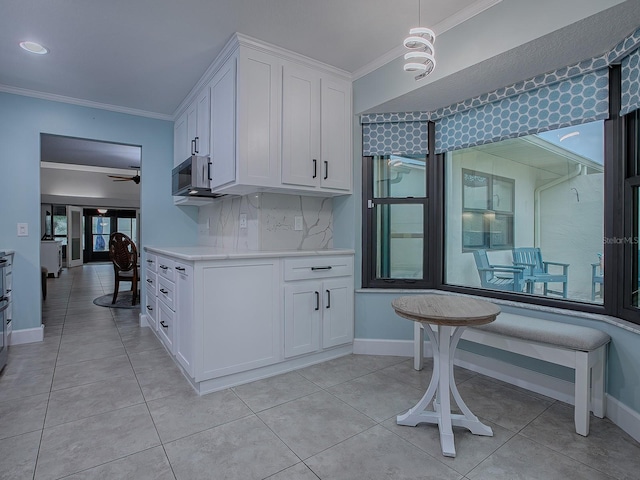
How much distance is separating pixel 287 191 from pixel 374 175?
2.78ft

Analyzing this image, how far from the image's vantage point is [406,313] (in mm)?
1754

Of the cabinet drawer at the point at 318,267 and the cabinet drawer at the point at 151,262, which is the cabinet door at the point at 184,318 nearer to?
the cabinet drawer at the point at 318,267

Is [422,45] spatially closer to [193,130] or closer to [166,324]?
[193,130]

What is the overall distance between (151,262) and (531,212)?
11.9ft

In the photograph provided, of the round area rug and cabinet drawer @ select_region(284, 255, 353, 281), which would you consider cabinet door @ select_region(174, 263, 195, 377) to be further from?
the round area rug

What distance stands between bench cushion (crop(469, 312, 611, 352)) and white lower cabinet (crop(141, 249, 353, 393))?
1.18 metres

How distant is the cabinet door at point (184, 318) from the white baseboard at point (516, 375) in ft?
4.70

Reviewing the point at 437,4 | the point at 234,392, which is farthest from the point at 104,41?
the point at 234,392

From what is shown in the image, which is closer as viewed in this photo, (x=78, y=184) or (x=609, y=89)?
(x=609, y=89)

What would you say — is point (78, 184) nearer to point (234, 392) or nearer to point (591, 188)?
point (234, 392)

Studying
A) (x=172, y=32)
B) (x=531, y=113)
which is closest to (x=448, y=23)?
(x=531, y=113)

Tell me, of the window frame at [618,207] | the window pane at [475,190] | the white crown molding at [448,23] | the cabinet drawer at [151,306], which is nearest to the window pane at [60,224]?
the cabinet drawer at [151,306]

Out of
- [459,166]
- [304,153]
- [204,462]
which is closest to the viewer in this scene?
[204,462]

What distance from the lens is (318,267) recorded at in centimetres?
287
